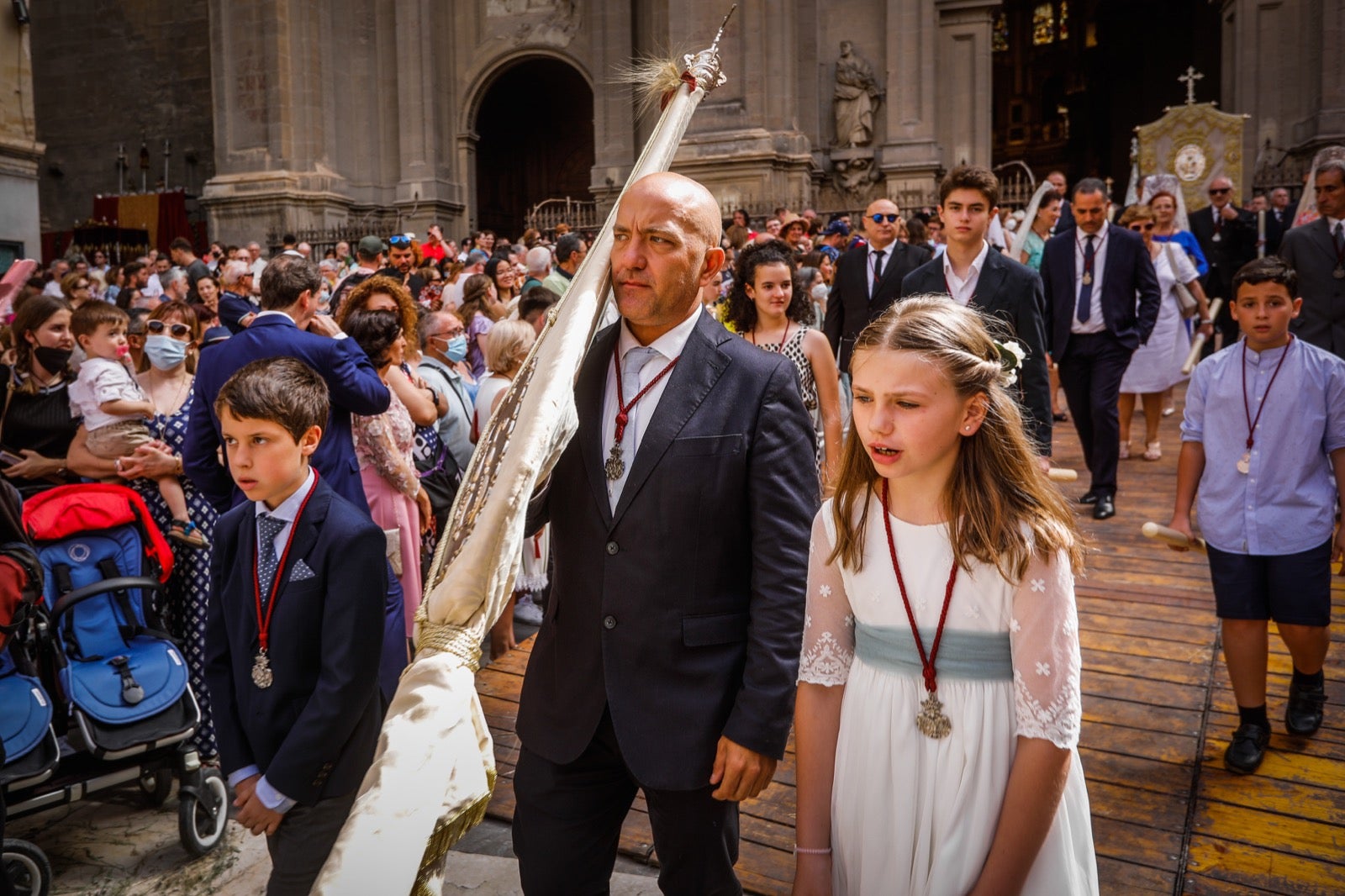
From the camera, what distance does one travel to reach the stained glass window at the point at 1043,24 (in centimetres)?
2861

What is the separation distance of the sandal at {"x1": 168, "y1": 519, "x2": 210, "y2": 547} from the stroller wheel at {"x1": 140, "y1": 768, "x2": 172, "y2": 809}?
3.14ft

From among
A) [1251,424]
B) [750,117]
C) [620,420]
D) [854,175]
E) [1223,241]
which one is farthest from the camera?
[854,175]

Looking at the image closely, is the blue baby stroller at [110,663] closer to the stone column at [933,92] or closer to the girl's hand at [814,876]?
the girl's hand at [814,876]

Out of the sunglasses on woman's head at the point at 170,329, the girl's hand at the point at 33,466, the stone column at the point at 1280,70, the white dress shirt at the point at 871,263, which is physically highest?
the stone column at the point at 1280,70

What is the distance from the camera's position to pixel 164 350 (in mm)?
5074

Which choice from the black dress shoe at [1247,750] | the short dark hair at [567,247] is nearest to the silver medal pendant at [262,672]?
the black dress shoe at [1247,750]

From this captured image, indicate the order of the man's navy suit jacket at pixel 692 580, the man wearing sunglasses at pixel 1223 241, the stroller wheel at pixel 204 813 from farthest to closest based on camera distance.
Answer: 1. the man wearing sunglasses at pixel 1223 241
2. the stroller wheel at pixel 204 813
3. the man's navy suit jacket at pixel 692 580

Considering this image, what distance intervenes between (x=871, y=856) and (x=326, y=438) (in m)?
2.56

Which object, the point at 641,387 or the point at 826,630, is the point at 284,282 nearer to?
the point at 641,387

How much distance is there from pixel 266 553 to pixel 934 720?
68.6 inches

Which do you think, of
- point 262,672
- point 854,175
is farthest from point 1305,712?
point 854,175

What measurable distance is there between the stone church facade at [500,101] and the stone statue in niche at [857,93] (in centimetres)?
4

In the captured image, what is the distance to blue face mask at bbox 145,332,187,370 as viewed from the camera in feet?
16.6

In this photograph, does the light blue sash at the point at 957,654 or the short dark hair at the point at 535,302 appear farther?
the short dark hair at the point at 535,302
